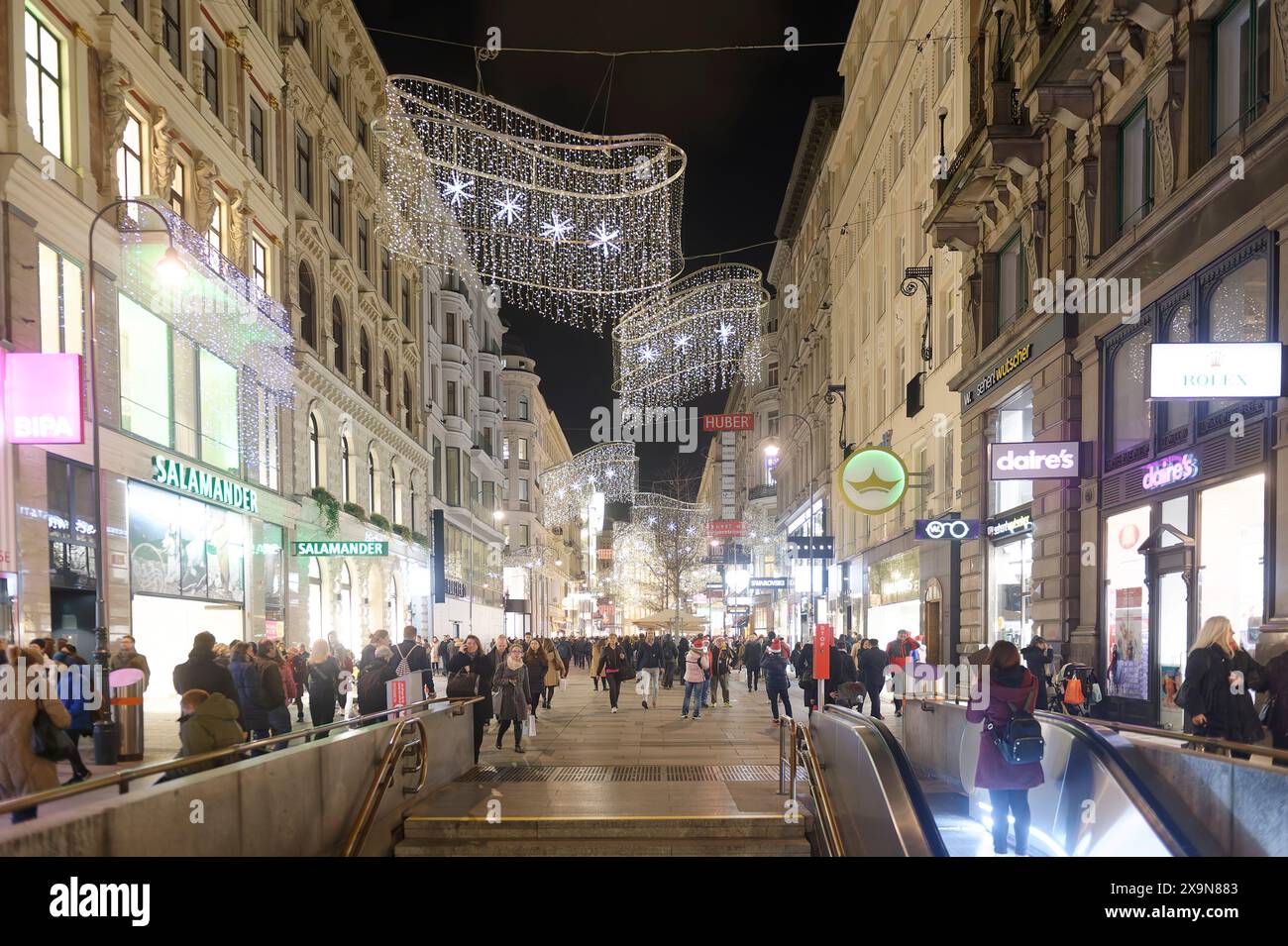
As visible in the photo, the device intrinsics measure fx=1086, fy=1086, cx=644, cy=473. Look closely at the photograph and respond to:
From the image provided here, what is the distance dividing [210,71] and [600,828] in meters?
24.3

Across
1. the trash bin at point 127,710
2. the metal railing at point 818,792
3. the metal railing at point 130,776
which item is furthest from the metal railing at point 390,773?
the trash bin at point 127,710

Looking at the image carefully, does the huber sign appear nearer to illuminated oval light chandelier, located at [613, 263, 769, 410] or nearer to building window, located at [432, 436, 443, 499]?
illuminated oval light chandelier, located at [613, 263, 769, 410]

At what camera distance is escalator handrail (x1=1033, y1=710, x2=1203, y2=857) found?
24.0 ft

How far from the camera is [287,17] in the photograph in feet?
110

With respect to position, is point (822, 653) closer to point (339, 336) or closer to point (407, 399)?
point (339, 336)

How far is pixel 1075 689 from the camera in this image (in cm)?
1809

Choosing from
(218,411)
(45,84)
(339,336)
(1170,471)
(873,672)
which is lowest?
(873,672)

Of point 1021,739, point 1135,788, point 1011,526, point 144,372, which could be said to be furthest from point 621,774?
point 144,372

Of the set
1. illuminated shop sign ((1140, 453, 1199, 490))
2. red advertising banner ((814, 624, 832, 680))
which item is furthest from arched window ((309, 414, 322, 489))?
illuminated shop sign ((1140, 453, 1199, 490))

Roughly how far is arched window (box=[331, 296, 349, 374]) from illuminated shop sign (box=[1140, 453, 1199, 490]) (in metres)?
28.9

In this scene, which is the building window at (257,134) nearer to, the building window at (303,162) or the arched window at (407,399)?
the building window at (303,162)
